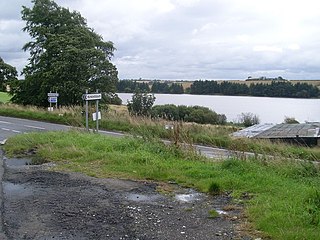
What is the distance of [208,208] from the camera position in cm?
697

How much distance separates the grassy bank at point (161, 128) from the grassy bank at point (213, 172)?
1275 mm

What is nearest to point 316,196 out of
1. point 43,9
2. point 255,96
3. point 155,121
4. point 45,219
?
point 45,219

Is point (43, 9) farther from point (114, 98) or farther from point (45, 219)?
point (45, 219)

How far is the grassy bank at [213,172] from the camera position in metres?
6.11

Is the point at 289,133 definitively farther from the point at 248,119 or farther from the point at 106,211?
the point at 106,211

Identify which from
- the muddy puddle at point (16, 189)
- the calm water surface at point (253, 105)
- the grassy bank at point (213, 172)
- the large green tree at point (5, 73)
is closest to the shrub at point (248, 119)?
the calm water surface at point (253, 105)

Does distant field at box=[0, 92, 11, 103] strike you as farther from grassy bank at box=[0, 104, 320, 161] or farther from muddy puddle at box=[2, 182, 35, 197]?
muddy puddle at box=[2, 182, 35, 197]

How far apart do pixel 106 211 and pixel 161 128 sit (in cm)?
1235

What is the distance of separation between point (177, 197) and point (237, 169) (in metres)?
2.20

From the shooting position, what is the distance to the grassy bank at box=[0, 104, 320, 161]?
1501 cm

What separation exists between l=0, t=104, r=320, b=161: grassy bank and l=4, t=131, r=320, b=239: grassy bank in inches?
50.2

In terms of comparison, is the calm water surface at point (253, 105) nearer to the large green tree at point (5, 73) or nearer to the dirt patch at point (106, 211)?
the large green tree at point (5, 73)

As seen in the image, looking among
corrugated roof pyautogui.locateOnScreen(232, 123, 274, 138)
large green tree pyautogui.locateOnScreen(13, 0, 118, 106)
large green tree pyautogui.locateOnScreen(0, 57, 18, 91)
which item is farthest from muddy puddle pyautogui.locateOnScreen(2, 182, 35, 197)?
large green tree pyautogui.locateOnScreen(0, 57, 18, 91)

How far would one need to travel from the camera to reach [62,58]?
120 feet
